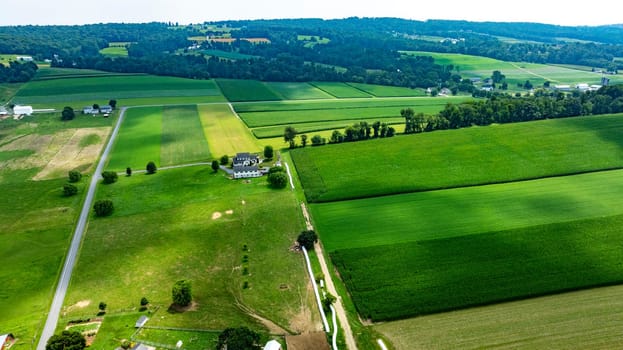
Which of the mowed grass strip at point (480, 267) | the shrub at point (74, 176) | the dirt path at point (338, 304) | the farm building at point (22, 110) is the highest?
the farm building at point (22, 110)

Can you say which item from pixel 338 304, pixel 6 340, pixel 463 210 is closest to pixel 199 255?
pixel 338 304

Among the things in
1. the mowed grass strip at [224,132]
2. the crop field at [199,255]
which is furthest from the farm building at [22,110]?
the crop field at [199,255]

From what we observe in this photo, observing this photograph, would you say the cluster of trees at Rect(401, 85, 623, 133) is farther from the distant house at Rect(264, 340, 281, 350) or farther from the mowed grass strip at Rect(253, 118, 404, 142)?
the distant house at Rect(264, 340, 281, 350)

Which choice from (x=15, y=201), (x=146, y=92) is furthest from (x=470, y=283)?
(x=146, y=92)

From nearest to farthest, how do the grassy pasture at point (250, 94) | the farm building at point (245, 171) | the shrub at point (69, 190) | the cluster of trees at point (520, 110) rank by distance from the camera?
the shrub at point (69, 190) < the farm building at point (245, 171) < the cluster of trees at point (520, 110) < the grassy pasture at point (250, 94)

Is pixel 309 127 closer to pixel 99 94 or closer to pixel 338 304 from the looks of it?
pixel 338 304

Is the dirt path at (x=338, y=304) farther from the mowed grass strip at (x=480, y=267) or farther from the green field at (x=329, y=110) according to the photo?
the green field at (x=329, y=110)
